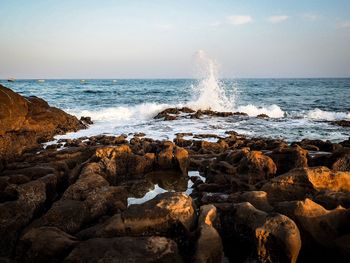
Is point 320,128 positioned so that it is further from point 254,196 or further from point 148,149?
point 254,196

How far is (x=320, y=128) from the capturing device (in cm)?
1497

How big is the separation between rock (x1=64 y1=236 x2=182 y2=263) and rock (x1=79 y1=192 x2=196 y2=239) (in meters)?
0.35

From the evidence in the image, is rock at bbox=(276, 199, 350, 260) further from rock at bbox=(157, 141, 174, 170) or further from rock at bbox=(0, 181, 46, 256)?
rock at bbox=(157, 141, 174, 170)

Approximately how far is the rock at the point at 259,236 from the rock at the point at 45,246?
201 cm

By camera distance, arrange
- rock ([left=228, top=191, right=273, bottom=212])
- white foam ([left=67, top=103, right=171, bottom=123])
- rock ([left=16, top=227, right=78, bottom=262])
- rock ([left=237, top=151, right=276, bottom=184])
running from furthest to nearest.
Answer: white foam ([left=67, top=103, right=171, bottom=123])
rock ([left=237, top=151, right=276, bottom=184])
rock ([left=228, top=191, right=273, bottom=212])
rock ([left=16, top=227, right=78, bottom=262])

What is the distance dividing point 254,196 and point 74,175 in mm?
3602

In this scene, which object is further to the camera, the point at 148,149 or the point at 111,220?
the point at 148,149

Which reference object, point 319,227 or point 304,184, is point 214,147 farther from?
point 319,227

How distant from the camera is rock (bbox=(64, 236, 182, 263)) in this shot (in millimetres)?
3293

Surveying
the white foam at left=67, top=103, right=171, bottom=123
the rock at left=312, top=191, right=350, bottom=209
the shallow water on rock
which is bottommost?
the white foam at left=67, top=103, right=171, bottom=123

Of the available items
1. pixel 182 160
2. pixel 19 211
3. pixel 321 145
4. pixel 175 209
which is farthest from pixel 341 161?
pixel 19 211

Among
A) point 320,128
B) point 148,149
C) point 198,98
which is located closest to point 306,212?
point 148,149

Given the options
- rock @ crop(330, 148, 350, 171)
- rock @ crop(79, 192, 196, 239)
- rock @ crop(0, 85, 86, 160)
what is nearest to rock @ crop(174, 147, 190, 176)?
rock @ crop(330, 148, 350, 171)

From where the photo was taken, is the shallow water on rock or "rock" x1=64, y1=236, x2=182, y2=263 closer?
"rock" x1=64, y1=236, x2=182, y2=263
